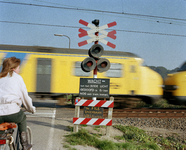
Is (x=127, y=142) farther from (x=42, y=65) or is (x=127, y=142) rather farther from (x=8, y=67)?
(x=42, y=65)

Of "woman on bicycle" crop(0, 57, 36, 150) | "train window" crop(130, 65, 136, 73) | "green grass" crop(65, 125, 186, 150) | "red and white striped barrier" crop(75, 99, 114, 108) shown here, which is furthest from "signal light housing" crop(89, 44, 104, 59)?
"train window" crop(130, 65, 136, 73)

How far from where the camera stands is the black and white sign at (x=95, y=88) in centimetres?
618

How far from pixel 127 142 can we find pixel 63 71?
269 inches

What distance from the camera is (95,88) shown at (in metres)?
6.20

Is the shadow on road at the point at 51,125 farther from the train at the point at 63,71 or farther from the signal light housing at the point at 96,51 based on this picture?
the train at the point at 63,71

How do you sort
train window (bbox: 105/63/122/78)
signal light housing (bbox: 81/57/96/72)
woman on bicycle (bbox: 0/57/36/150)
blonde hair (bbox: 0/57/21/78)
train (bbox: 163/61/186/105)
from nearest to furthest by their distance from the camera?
woman on bicycle (bbox: 0/57/36/150)
blonde hair (bbox: 0/57/21/78)
signal light housing (bbox: 81/57/96/72)
train window (bbox: 105/63/122/78)
train (bbox: 163/61/186/105)

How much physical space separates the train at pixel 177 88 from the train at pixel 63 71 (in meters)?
1.79

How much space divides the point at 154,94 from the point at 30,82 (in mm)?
7014

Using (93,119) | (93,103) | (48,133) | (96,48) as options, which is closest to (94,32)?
(96,48)

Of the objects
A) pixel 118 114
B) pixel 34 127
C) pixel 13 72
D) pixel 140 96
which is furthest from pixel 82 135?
pixel 140 96

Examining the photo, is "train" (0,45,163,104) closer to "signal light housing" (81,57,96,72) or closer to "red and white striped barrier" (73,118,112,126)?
"signal light housing" (81,57,96,72)

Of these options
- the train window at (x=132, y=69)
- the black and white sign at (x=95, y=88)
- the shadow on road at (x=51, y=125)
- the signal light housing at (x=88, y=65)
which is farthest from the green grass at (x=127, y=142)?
the train window at (x=132, y=69)

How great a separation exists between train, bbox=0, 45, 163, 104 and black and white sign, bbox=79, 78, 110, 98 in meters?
5.00

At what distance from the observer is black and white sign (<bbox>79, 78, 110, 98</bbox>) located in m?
6.18
